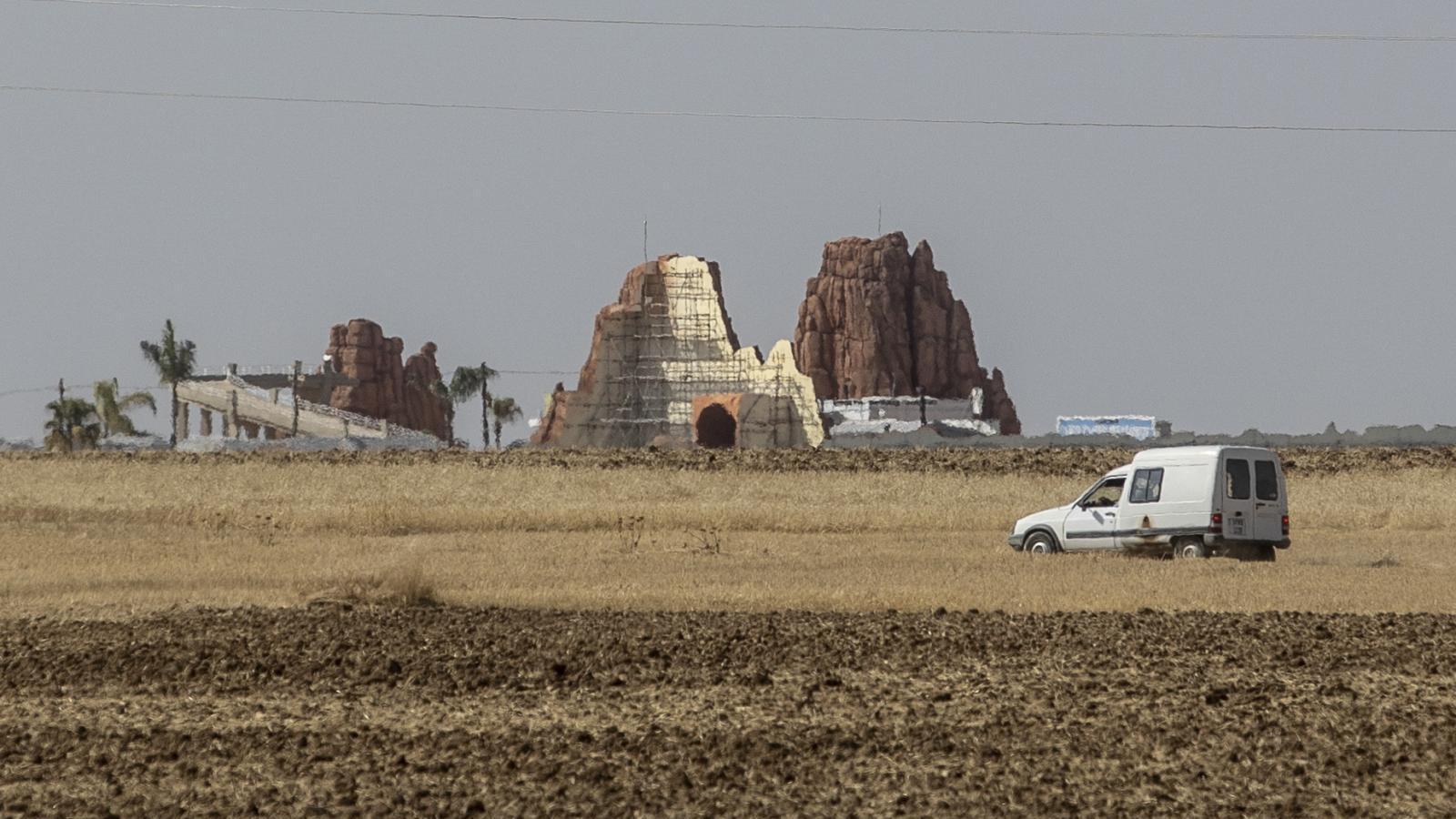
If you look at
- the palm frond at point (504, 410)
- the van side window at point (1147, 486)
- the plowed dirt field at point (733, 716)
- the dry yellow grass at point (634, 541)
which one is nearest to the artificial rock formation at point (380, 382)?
the palm frond at point (504, 410)

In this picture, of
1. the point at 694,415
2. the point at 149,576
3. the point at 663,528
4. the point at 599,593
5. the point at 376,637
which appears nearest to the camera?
the point at 376,637

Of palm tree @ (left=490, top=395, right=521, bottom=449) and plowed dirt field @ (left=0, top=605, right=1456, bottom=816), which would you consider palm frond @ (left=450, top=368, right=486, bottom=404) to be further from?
plowed dirt field @ (left=0, top=605, right=1456, bottom=816)

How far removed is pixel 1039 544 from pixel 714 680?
19.2 meters

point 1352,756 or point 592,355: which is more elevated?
point 592,355

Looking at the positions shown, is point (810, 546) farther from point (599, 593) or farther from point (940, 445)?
point (940, 445)

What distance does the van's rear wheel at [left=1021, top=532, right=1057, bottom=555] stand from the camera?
35875 millimetres

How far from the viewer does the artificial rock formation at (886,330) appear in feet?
495

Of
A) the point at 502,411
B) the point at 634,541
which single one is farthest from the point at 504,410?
the point at 634,541

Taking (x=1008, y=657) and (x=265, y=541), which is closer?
(x=1008, y=657)

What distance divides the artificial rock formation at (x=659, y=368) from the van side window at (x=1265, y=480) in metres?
70.4

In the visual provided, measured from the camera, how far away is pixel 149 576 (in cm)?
2952

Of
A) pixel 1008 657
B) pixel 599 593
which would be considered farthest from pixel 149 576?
pixel 1008 657

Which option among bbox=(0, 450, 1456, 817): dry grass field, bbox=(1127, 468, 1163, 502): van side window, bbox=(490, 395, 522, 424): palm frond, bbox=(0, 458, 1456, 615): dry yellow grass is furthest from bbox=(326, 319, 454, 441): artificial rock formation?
bbox=(1127, 468, 1163, 502): van side window

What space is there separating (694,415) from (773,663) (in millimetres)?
86684
